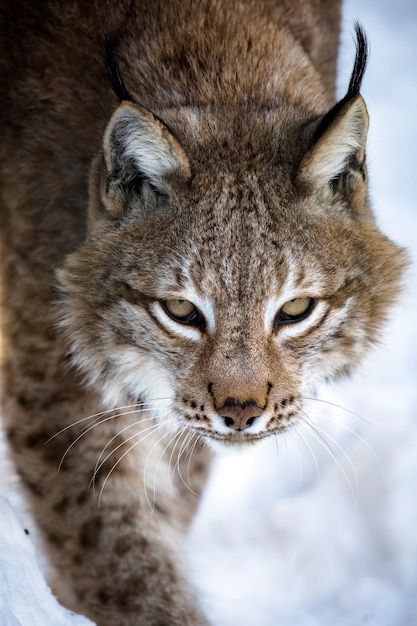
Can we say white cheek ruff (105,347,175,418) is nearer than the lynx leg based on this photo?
Yes

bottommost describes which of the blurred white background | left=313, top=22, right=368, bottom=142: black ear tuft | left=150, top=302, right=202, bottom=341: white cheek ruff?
the blurred white background

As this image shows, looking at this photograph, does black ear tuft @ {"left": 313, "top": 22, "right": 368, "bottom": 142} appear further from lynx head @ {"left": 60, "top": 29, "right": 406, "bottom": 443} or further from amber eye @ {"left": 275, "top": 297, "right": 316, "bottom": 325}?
amber eye @ {"left": 275, "top": 297, "right": 316, "bottom": 325}

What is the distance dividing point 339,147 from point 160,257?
551 millimetres

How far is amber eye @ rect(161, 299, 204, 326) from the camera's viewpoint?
9.28 feet

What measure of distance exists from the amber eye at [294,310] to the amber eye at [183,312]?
8.2 inches

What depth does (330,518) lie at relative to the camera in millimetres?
4086

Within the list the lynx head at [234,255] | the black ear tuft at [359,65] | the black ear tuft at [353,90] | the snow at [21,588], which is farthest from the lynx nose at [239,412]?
the black ear tuft at [359,65]

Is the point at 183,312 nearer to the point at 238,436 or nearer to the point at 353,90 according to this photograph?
the point at 238,436

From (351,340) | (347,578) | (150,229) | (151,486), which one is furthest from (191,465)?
(150,229)

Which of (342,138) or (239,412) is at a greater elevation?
(342,138)

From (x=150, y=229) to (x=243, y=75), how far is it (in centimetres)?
63

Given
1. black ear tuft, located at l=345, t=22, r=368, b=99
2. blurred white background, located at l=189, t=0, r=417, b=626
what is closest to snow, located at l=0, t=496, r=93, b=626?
blurred white background, located at l=189, t=0, r=417, b=626

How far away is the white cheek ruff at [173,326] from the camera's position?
2.86 m

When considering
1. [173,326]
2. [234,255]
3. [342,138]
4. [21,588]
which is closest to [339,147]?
[342,138]
